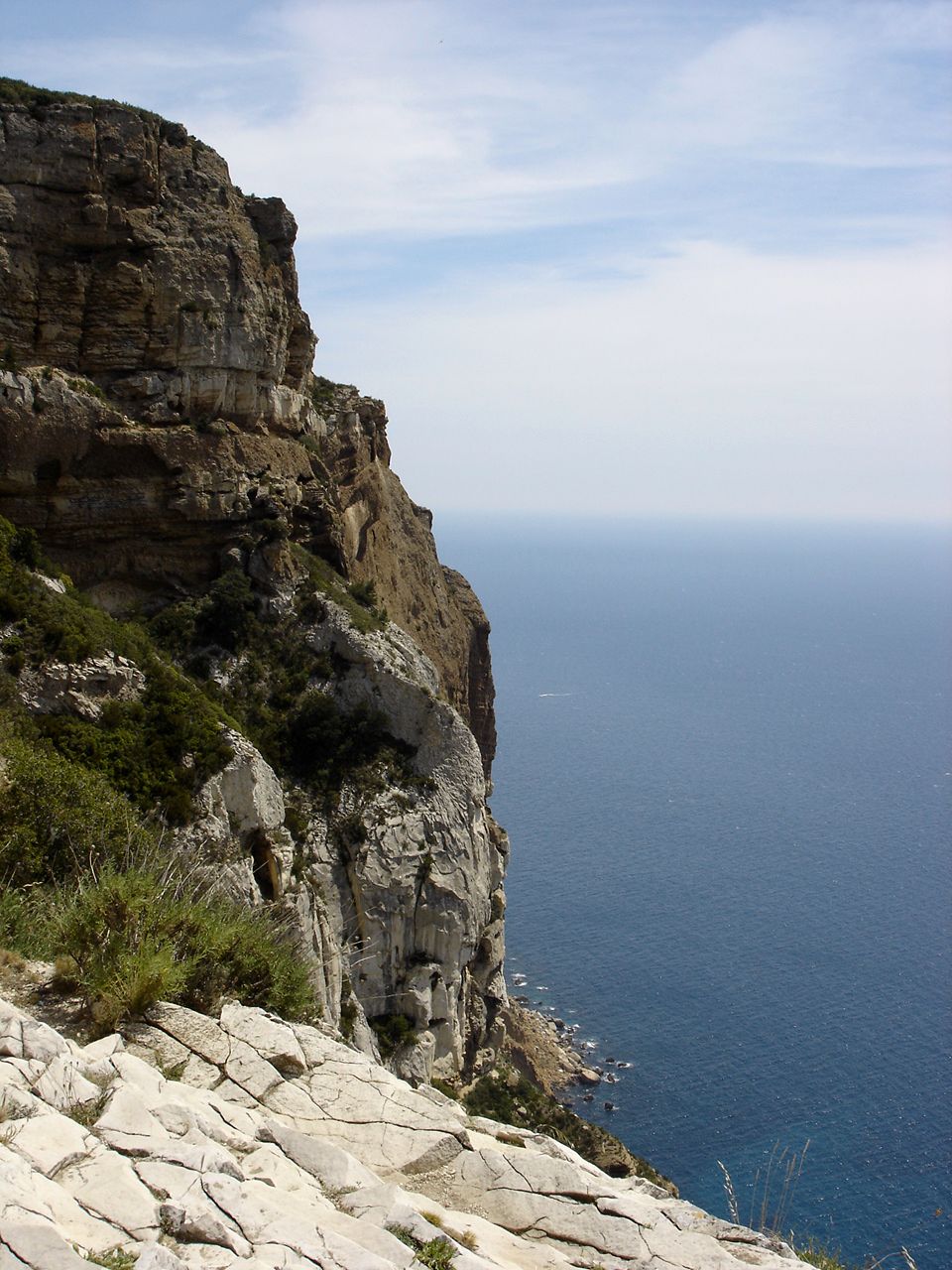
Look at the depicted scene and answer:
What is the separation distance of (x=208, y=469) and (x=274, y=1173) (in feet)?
83.1

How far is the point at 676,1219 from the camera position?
8.67 metres

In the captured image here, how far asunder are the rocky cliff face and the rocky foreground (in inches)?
615

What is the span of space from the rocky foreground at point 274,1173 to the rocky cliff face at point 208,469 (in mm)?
15610

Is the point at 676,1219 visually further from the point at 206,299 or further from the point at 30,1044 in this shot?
the point at 206,299

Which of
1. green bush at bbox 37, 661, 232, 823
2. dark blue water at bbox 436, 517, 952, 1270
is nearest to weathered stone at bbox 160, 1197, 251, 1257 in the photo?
green bush at bbox 37, 661, 232, 823

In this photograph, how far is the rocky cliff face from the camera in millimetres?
28172

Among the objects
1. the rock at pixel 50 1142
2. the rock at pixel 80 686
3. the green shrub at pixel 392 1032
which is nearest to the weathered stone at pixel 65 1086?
the rock at pixel 50 1142

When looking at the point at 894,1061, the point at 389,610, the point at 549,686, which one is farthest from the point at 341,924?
the point at 549,686

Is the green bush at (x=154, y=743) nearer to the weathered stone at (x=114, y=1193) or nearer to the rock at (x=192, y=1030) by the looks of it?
the rock at (x=192, y=1030)

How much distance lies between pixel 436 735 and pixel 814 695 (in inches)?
4737

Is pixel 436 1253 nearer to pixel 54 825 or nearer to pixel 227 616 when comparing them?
pixel 54 825

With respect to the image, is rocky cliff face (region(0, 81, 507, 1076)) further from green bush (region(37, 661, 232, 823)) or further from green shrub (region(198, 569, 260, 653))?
green bush (region(37, 661, 232, 823))

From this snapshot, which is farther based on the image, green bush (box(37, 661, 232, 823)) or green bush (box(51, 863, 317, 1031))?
green bush (box(37, 661, 232, 823))

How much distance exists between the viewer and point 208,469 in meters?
31.0
